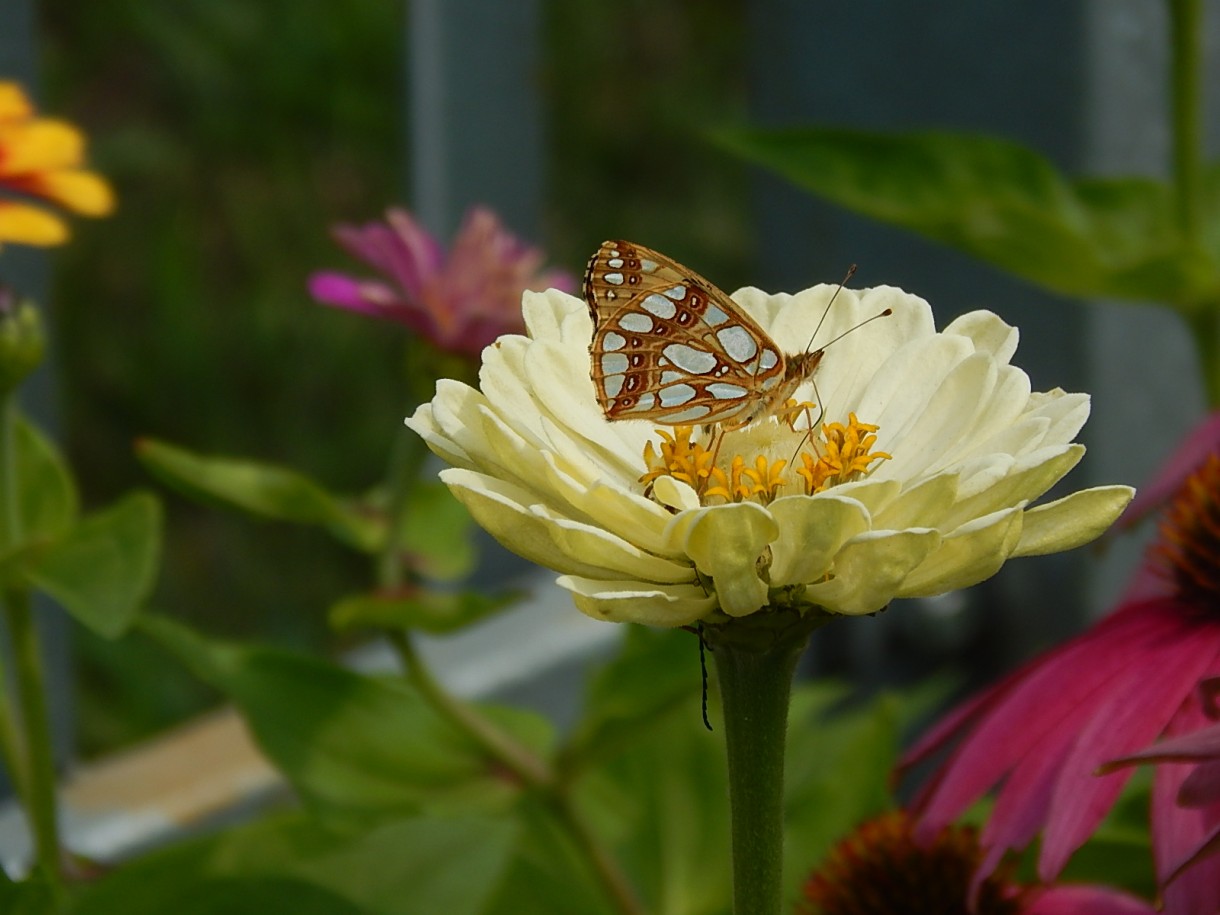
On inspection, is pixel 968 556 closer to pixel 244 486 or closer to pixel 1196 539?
pixel 1196 539

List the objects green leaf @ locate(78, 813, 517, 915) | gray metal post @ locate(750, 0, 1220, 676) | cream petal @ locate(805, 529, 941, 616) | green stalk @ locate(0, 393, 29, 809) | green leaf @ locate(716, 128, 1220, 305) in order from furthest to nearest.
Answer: gray metal post @ locate(750, 0, 1220, 676), green leaf @ locate(716, 128, 1220, 305), green stalk @ locate(0, 393, 29, 809), green leaf @ locate(78, 813, 517, 915), cream petal @ locate(805, 529, 941, 616)

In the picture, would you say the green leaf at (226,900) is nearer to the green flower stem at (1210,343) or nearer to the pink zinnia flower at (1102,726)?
the pink zinnia flower at (1102,726)

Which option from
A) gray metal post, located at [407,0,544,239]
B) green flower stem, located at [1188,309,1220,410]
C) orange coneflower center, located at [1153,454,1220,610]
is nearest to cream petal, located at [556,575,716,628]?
orange coneflower center, located at [1153,454,1220,610]

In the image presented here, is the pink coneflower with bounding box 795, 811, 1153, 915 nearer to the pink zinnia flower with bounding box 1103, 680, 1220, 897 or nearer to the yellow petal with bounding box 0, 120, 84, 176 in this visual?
the pink zinnia flower with bounding box 1103, 680, 1220, 897

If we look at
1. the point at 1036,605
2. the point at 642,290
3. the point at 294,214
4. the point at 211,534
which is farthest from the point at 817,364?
the point at 294,214

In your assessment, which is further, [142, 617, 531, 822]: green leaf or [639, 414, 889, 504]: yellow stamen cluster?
[142, 617, 531, 822]: green leaf

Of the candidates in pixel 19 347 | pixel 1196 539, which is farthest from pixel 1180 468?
pixel 19 347
